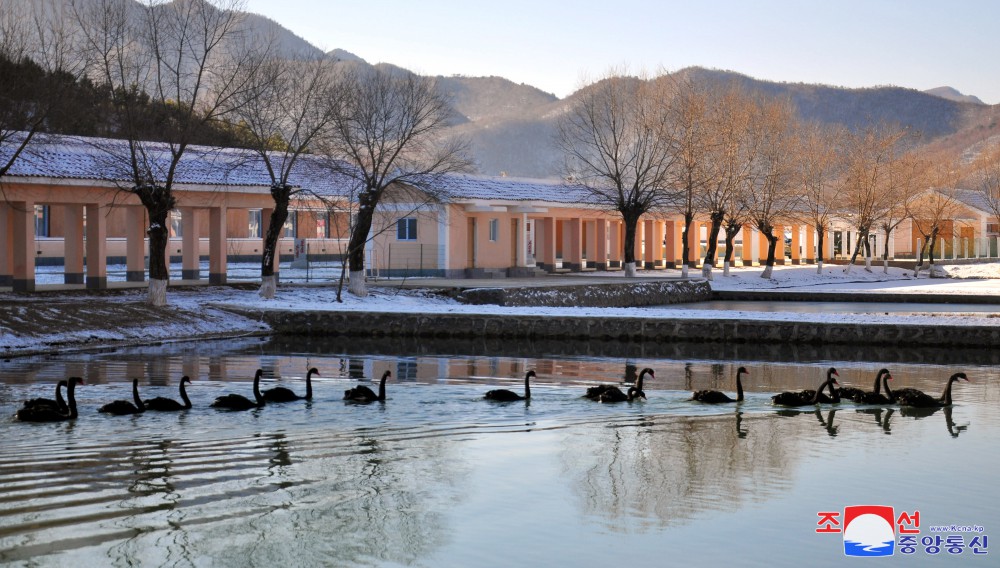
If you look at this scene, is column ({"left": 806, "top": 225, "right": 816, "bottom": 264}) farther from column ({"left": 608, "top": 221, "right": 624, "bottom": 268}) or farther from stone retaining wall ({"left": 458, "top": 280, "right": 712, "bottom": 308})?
stone retaining wall ({"left": 458, "top": 280, "right": 712, "bottom": 308})

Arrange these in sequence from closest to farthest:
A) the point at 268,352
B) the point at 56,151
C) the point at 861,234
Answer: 1. the point at 268,352
2. the point at 56,151
3. the point at 861,234

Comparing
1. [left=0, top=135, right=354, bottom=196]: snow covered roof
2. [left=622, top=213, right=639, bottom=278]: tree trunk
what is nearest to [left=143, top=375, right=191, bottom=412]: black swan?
[left=0, top=135, right=354, bottom=196]: snow covered roof

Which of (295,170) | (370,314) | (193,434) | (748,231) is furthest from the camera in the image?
(748,231)

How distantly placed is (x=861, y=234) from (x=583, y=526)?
64.7 m

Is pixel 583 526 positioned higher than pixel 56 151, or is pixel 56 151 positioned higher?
pixel 56 151

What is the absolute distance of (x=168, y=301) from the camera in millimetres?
34906

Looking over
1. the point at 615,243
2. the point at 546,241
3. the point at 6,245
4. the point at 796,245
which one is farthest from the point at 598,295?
Answer: the point at 796,245

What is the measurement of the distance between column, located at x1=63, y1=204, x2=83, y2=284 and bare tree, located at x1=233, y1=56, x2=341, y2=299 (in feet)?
20.1

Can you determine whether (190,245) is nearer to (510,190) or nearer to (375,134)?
(375,134)

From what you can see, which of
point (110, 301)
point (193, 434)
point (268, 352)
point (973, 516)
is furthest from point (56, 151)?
point (973, 516)

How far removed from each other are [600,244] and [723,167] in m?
9.34

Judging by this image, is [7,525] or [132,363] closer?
[7,525]

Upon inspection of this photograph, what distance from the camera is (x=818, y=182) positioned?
69688 mm

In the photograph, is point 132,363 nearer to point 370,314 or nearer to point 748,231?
point 370,314
